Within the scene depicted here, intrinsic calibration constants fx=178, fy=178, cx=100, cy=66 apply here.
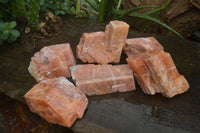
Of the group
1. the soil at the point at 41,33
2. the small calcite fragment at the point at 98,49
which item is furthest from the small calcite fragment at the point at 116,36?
the soil at the point at 41,33

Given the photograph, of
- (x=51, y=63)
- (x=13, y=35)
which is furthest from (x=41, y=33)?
(x=51, y=63)

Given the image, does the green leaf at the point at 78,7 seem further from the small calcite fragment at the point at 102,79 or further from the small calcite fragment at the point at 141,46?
the small calcite fragment at the point at 102,79

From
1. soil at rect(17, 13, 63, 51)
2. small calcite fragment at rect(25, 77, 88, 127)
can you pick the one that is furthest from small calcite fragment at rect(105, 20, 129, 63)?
soil at rect(17, 13, 63, 51)

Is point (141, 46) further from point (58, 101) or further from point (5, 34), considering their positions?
point (5, 34)

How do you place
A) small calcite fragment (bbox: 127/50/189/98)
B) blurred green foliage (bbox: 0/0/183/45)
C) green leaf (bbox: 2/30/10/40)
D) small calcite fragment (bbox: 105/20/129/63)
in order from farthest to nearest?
blurred green foliage (bbox: 0/0/183/45) < green leaf (bbox: 2/30/10/40) < small calcite fragment (bbox: 105/20/129/63) < small calcite fragment (bbox: 127/50/189/98)

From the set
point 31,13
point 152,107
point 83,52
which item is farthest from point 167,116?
point 31,13

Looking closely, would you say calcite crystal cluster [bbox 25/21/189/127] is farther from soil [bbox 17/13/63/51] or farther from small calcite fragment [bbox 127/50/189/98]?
soil [bbox 17/13/63/51]
